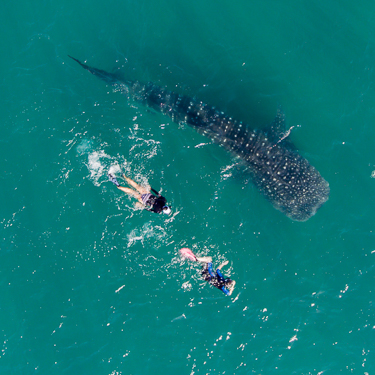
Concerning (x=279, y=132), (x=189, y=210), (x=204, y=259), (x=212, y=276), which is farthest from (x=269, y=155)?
(x=212, y=276)

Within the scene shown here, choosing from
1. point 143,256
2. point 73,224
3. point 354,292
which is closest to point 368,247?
point 354,292

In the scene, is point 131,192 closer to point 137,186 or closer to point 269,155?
point 137,186

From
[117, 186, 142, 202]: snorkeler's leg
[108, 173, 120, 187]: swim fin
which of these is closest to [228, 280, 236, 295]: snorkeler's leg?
[117, 186, 142, 202]: snorkeler's leg

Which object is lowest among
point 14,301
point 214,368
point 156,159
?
point 14,301

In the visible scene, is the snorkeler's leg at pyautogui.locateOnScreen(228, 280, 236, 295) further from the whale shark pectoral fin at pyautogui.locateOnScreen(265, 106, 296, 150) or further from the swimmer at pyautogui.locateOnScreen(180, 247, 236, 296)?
the whale shark pectoral fin at pyautogui.locateOnScreen(265, 106, 296, 150)

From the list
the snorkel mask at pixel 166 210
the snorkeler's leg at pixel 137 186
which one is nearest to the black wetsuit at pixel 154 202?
the snorkel mask at pixel 166 210

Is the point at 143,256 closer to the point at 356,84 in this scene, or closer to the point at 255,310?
the point at 255,310
